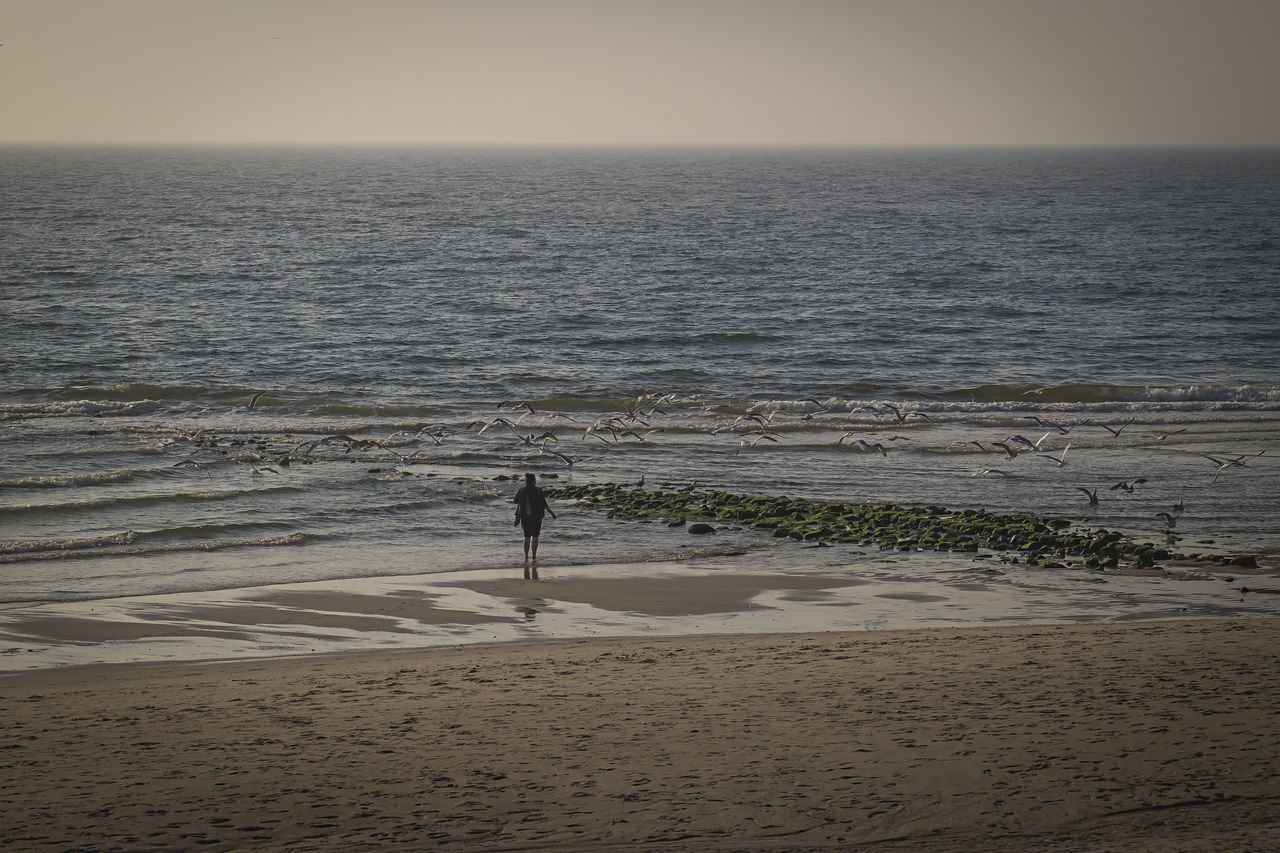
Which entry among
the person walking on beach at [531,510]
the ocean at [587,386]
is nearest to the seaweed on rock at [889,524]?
the ocean at [587,386]

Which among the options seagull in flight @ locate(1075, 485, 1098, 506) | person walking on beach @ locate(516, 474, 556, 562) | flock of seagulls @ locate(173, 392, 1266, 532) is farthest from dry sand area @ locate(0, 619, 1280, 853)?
flock of seagulls @ locate(173, 392, 1266, 532)

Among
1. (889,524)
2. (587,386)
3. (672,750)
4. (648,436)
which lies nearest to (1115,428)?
(648,436)

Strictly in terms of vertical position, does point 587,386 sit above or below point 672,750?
below

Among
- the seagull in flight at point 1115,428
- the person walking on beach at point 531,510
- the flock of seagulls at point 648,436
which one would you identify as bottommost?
the flock of seagulls at point 648,436

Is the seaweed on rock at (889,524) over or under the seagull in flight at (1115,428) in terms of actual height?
under

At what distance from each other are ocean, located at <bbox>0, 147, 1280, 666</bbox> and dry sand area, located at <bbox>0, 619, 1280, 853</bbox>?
13.9ft

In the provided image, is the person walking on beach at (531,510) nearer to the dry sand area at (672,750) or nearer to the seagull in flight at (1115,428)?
the dry sand area at (672,750)

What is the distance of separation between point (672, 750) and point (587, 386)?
26090mm

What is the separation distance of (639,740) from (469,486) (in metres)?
13.8

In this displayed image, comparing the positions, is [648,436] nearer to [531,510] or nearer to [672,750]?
[531,510]

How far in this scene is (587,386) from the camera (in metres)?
34.6

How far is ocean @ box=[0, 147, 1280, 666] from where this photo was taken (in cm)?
1891

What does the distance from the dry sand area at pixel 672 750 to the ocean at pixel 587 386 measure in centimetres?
425

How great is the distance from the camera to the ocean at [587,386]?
1891cm
